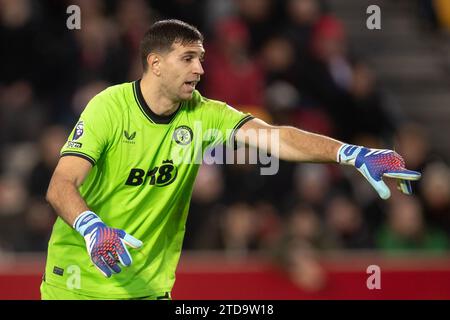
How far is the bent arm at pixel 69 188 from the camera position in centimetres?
602

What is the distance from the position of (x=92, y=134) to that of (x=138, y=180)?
428 millimetres

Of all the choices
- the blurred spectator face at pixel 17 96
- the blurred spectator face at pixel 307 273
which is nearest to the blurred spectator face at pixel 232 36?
the blurred spectator face at pixel 17 96

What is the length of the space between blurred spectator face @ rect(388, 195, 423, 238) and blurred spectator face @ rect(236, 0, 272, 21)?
8.79 ft

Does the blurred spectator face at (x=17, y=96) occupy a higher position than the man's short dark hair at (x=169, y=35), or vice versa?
the blurred spectator face at (x=17, y=96)

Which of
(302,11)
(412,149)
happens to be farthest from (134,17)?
(412,149)

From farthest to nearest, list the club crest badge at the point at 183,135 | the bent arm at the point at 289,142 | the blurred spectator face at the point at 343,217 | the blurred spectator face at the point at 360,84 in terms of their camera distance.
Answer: the blurred spectator face at the point at 360,84
the blurred spectator face at the point at 343,217
the club crest badge at the point at 183,135
the bent arm at the point at 289,142

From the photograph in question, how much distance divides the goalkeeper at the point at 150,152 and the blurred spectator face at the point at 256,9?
18.6 feet

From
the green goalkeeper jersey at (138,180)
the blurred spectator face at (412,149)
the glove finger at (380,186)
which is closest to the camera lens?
the glove finger at (380,186)

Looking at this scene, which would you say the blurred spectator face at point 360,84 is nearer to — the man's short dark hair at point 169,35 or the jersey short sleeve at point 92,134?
the man's short dark hair at point 169,35

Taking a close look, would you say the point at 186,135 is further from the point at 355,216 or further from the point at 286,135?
the point at 355,216

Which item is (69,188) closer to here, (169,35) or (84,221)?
(84,221)

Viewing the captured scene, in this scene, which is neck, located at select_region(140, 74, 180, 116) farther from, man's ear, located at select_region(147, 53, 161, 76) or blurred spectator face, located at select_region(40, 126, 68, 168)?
blurred spectator face, located at select_region(40, 126, 68, 168)

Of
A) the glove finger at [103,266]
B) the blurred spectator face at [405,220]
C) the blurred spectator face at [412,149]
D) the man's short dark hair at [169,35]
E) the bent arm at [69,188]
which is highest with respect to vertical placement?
the blurred spectator face at [412,149]

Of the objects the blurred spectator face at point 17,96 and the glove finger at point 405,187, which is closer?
the glove finger at point 405,187
